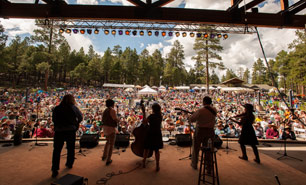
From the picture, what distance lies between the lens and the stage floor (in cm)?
254

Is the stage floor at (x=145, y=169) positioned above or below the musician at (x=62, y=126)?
below

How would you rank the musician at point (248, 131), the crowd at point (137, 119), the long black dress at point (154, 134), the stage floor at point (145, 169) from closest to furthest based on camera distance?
the stage floor at point (145, 169)
the long black dress at point (154, 134)
the musician at point (248, 131)
the crowd at point (137, 119)

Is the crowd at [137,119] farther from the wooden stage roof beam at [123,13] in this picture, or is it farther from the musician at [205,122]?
the wooden stage roof beam at [123,13]

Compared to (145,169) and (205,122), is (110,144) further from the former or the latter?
(205,122)

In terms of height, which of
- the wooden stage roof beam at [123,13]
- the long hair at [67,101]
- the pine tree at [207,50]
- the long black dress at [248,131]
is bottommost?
the long black dress at [248,131]

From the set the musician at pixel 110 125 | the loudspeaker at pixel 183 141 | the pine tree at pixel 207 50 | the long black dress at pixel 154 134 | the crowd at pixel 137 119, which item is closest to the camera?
the long black dress at pixel 154 134

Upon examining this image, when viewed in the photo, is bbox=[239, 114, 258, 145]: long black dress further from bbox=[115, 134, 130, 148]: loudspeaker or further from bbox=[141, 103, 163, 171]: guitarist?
bbox=[115, 134, 130, 148]: loudspeaker

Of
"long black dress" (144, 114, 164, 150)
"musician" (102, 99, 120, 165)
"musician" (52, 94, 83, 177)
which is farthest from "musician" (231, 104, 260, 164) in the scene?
"musician" (52, 94, 83, 177)

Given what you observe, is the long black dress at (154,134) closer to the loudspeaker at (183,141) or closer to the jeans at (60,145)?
the jeans at (60,145)

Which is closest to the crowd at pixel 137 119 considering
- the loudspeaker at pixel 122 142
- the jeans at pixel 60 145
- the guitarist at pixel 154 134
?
the guitarist at pixel 154 134

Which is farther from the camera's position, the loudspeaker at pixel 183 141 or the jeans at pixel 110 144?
the loudspeaker at pixel 183 141

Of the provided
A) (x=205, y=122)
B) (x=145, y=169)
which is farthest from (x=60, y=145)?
(x=205, y=122)

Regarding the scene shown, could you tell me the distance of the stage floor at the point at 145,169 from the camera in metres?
2.54

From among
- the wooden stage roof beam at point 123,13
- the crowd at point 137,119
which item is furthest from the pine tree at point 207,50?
the wooden stage roof beam at point 123,13
